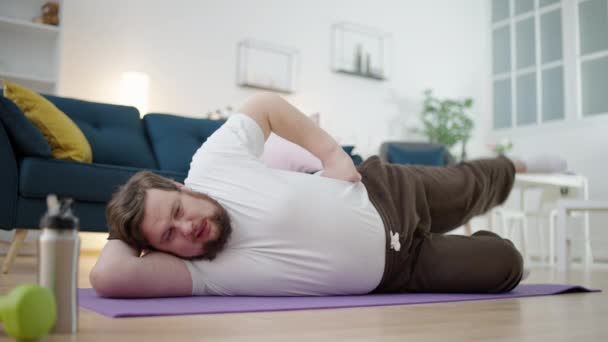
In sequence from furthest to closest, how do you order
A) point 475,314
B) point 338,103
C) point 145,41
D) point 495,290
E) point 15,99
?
point 338,103 → point 145,41 → point 15,99 → point 495,290 → point 475,314

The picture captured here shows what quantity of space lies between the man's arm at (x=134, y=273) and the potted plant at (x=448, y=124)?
4.97 m

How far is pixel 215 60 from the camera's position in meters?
5.32

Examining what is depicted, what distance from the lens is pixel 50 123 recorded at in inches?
113

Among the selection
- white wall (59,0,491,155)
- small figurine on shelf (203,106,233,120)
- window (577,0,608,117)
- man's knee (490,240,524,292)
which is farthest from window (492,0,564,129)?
man's knee (490,240,524,292)

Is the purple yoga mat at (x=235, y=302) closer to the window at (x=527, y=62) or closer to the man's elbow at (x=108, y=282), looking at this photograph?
the man's elbow at (x=108, y=282)

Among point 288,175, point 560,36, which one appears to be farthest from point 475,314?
point 560,36

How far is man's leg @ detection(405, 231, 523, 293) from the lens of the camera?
170 cm

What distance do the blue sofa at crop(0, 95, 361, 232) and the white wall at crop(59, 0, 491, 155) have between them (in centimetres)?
154

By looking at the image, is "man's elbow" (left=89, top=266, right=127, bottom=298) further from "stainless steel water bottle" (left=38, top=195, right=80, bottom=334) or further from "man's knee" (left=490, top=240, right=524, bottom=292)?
"man's knee" (left=490, top=240, right=524, bottom=292)

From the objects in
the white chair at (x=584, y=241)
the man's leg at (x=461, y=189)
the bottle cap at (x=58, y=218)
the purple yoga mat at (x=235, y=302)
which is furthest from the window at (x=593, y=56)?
the bottle cap at (x=58, y=218)

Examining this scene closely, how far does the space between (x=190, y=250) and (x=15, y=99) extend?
6.06ft

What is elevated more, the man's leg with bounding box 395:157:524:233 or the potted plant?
the potted plant

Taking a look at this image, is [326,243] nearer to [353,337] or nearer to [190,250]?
[190,250]

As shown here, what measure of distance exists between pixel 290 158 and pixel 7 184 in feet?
Result: 4.29
